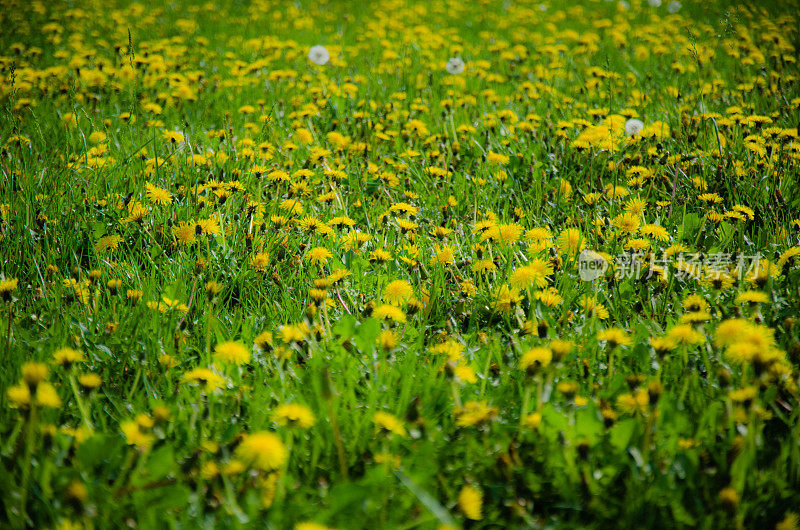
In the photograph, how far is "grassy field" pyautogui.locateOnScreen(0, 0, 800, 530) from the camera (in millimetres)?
1142

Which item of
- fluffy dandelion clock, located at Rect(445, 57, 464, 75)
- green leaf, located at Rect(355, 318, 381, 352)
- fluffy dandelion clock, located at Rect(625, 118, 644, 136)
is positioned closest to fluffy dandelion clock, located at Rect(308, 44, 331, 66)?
fluffy dandelion clock, located at Rect(445, 57, 464, 75)

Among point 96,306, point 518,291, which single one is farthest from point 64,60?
point 518,291

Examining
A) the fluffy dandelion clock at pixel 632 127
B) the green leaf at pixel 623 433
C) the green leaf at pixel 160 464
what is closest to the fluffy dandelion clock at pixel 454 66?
the fluffy dandelion clock at pixel 632 127

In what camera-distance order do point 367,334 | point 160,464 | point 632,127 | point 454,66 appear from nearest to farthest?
point 160,464 → point 367,334 → point 632,127 → point 454,66

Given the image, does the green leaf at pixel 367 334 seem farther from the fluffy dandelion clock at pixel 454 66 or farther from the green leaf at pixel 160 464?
the fluffy dandelion clock at pixel 454 66

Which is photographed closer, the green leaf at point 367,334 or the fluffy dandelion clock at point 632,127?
the green leaf at point 367,334

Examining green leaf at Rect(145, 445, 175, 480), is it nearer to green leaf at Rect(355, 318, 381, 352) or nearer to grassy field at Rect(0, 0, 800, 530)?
grassy field at Rect(0, 0, 800, 530)

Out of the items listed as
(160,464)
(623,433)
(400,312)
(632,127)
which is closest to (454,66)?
(632,127)

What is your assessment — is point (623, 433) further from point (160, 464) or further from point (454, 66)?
point (454, 66)

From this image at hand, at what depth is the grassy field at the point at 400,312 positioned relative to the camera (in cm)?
114

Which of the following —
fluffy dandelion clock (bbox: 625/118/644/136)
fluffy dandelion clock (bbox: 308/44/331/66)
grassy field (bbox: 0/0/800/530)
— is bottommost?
grassy field (bbox: 0/0/800/530)

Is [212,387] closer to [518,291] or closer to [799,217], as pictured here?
[518,291]

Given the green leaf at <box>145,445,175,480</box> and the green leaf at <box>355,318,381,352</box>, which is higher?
the green leaf at <box>145,445,175,480</box>

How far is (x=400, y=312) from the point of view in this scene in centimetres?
161
